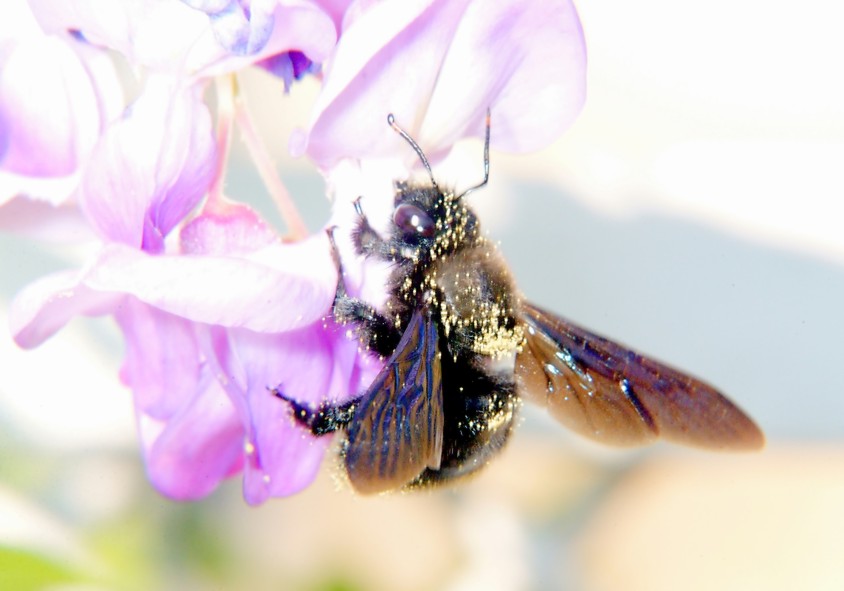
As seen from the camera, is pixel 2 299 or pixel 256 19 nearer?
pixel 256 19

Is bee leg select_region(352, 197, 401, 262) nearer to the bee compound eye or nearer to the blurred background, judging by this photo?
the bee compound eye

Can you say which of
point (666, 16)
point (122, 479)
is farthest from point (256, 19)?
point (666, 16)

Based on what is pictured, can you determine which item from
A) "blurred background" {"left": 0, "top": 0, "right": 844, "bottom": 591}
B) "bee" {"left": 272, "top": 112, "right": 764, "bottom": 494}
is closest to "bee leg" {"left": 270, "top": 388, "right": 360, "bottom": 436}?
"bee" {"left": 272, "top": 112, "right": 764, "bottom": 494}

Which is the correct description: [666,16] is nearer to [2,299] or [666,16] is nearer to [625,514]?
[625,514]

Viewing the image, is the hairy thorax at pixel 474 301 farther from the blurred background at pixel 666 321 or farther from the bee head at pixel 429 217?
the blurred background at pixel 666 321

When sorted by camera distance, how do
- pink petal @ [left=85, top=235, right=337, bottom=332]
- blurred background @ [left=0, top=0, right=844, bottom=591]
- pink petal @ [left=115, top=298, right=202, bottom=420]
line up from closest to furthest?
1. pink petal @ [left=85, top=235, right=337, bottom=332]
2. pink petal @ [left=115, top=298, right=202, bottom=420]
3. blurred background @ [left=0, top=0, right=844, bottom=591]

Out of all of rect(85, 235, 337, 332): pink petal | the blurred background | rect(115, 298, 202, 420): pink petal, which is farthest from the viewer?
the blurred background

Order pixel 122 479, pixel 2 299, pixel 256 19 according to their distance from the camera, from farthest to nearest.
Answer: pixel 122 479 < pixel 2 299 < pixel 256 19
